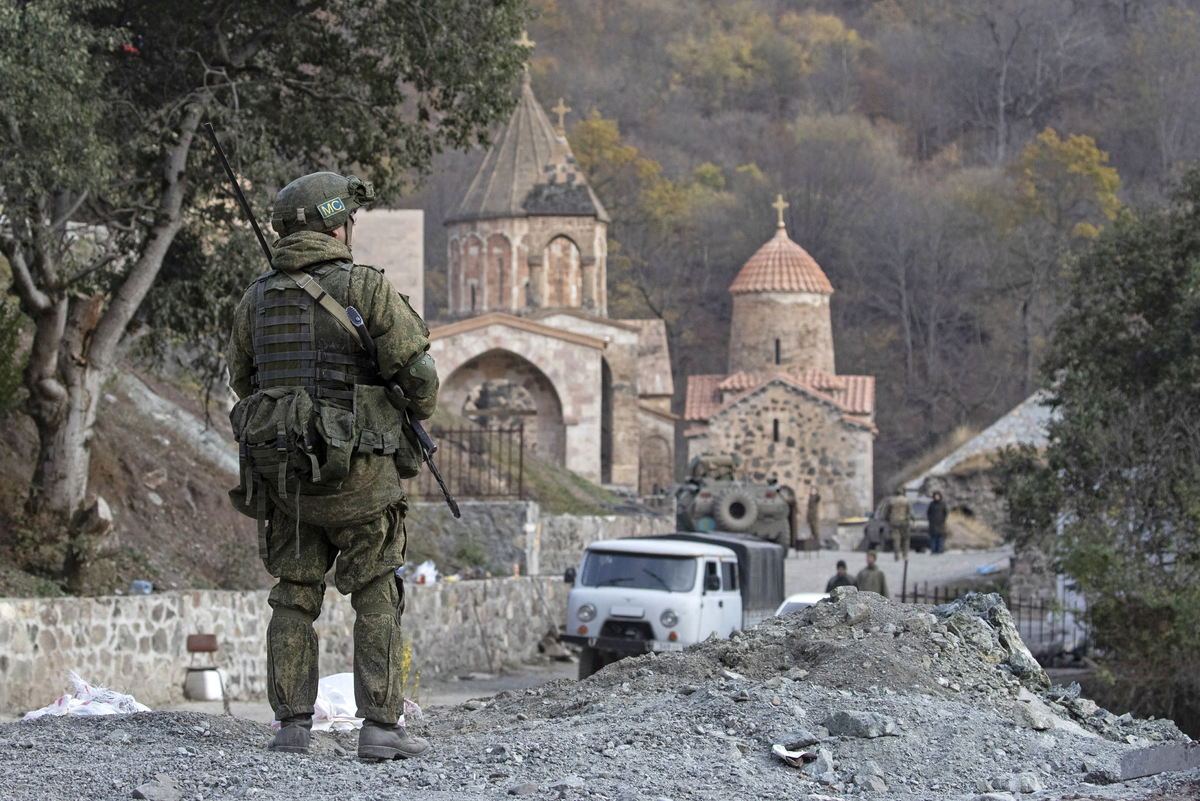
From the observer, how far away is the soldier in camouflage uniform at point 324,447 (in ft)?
19.2

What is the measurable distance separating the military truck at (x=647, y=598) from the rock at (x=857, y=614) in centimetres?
780

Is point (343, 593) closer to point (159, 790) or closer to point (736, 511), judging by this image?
point (159, 790)

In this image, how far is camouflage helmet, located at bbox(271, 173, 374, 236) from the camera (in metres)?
6.11

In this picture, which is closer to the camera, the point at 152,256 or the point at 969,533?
the point at 152,256

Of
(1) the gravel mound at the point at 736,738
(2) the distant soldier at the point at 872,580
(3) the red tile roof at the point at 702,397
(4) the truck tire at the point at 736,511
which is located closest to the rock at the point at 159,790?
(1) the gravel mound at the point at 736,738

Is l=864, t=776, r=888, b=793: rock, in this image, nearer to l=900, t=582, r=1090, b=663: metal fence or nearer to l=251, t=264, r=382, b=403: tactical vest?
l=251, t=264, r=382, b=403: tactical vest

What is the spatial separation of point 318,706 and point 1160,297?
53.2 ft

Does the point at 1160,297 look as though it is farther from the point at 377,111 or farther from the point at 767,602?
the point at 377,111

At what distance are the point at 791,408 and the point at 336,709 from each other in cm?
4212

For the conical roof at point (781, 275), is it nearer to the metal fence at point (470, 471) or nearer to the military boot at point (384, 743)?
the metal fence at point (470, 471)

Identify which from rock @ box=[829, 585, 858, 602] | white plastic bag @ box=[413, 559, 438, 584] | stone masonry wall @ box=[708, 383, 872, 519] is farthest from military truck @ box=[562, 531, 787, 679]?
stone masonry wall @ box=[708, 383, 872, 519]

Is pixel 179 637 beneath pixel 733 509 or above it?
beneath

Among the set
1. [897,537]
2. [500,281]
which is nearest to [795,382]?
[500,281]

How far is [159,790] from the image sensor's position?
5.11m
